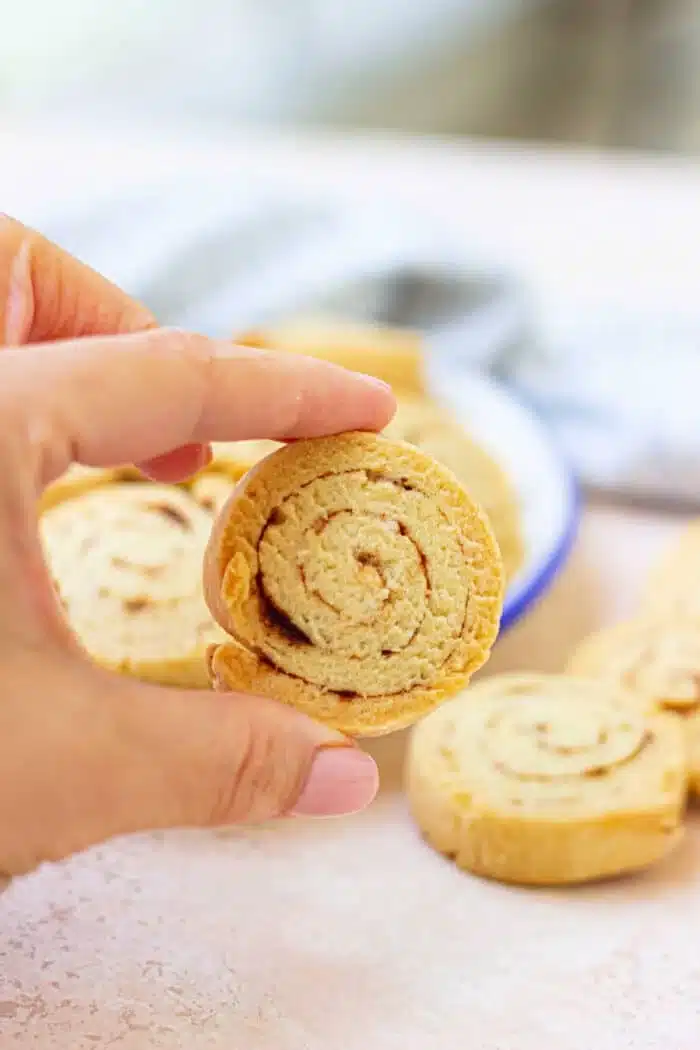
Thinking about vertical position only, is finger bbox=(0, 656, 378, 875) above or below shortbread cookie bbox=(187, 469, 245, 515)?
above

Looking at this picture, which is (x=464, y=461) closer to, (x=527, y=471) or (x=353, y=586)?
(x=527, y=471)

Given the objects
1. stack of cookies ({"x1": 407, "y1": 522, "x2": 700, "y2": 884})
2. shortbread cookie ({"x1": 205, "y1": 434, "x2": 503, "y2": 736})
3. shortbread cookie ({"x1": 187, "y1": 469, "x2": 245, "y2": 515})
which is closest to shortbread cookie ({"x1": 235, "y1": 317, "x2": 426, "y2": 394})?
shortbread cookie ({"x1": 187, "y1": 469, "x2": 245, "y2": 515})

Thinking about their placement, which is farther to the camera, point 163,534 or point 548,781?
point 163,534

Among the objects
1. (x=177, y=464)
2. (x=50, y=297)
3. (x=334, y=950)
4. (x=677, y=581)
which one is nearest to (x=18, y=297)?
(x=50, y=297)

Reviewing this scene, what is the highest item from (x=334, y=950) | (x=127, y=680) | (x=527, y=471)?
(x=127, y=680)

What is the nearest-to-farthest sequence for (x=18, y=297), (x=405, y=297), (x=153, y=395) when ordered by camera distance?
(x=153, y=395) < (x=18, y=297) < (x=405, y=297)

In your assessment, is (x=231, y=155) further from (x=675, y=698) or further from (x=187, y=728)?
(x=187, y=728)

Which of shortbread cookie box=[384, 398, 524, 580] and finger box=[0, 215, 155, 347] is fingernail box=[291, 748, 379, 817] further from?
shortbread cookie box=[384, 398, 524, 580]
